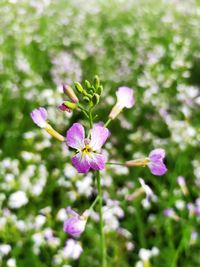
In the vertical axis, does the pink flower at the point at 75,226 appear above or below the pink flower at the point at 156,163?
below

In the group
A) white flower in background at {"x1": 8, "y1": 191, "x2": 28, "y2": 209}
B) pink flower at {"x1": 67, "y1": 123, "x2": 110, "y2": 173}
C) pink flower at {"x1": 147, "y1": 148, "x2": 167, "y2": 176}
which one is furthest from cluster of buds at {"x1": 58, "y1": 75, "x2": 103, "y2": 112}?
white flower in background at {"x1": 8, "y1": 191, "x2": 28, "y2": 209}

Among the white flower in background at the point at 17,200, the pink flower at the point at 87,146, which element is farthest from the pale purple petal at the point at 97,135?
the white flower in background at the point at 17,200

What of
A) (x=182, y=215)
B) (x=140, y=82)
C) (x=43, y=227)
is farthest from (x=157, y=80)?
(x=43, y=227)

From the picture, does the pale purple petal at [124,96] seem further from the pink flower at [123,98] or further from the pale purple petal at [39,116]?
the pale purple petal at [39,116]

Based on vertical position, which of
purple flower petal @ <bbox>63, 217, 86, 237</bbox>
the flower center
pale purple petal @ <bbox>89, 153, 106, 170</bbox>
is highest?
the flower center

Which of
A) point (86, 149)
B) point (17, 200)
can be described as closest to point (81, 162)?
point (86, 149)

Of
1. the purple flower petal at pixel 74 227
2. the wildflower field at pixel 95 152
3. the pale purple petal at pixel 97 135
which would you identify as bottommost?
the wildflower field at pixel 95 152

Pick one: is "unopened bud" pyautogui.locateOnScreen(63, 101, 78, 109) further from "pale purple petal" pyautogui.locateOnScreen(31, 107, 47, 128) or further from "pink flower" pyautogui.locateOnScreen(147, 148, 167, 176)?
"pink flower" pyautogui.locateOnScreen(147, 148, 167, 176)

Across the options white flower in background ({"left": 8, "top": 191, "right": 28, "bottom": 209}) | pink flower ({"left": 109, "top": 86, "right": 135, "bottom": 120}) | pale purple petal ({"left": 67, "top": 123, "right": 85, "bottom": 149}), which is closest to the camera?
pale purple petal ({"left": 67, "top": 123, "right": 85, "bottom": 149})
